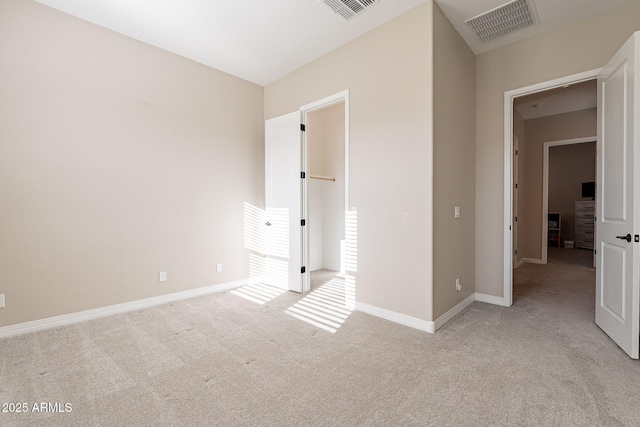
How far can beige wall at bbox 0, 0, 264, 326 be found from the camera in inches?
104

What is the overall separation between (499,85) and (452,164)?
1.32 metres

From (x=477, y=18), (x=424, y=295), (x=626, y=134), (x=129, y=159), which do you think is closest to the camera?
(x=626, y=134)

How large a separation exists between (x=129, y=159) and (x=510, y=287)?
182 inches

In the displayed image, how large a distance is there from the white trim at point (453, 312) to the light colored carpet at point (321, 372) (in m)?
0.08

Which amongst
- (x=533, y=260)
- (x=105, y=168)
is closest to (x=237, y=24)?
(x=105, y=168)

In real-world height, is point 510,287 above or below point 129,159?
below

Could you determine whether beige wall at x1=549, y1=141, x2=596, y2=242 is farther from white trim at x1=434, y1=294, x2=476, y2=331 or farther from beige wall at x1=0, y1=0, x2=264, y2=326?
beige wall at x1=0, y1=0, x2=264, y2=326

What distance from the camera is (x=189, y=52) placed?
360 centimetres

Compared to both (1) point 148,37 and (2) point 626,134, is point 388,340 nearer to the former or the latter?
(2) point 626,134

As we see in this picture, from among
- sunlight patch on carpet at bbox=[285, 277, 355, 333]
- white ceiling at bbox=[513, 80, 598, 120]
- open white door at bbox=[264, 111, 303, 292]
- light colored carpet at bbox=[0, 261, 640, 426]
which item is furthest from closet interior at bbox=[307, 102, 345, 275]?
white ceiling at bbox=[513, 80, 598, 120]

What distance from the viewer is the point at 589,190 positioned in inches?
295

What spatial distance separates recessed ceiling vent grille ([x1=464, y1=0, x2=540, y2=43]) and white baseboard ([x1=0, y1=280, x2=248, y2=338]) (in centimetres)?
437

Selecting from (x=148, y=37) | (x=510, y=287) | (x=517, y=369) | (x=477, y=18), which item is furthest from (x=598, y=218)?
(x=148, y=37)

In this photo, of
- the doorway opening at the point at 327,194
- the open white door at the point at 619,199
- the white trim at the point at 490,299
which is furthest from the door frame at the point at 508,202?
the doorway opening at the point at 327,194
